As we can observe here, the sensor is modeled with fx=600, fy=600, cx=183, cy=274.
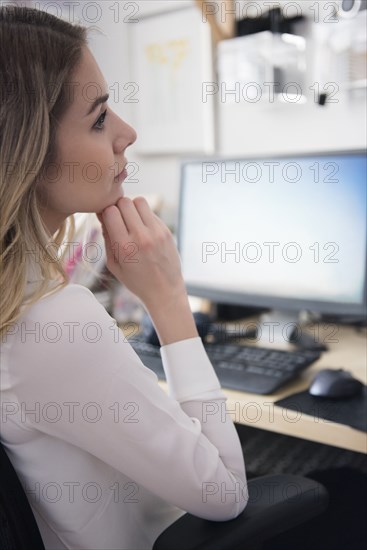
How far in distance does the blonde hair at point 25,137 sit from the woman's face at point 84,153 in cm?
2

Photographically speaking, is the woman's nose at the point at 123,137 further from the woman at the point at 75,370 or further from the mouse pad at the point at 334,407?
the mouse pad at the point at 334,407

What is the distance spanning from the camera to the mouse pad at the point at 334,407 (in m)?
0.92

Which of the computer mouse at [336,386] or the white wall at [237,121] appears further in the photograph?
the white wall at [237,121]

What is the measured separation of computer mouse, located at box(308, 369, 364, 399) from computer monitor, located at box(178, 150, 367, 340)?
10.6 inches

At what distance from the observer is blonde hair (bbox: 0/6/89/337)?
712 mm

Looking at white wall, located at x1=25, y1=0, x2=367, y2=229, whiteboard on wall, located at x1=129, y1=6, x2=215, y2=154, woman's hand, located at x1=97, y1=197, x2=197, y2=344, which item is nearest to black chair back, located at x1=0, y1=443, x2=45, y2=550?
woman's hand, located at x1=97, y1=197, x2=197, y2=344

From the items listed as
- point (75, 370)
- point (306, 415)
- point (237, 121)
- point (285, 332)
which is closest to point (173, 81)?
point (237, 121)

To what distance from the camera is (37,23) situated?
2.53ft

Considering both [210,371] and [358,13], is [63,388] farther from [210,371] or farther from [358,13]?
[358,13]

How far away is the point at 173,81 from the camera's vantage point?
189 centimetres

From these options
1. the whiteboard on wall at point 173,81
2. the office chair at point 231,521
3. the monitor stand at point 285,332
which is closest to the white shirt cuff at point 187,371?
the office chair at point 231,521

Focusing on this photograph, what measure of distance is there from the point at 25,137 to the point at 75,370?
0.93 feet

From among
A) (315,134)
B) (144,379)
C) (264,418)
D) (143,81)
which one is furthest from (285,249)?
(143,81)

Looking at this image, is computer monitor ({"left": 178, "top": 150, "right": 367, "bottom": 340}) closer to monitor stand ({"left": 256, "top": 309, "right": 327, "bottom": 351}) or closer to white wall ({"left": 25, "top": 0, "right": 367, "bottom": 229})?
monitor stand ({"left": 256, "top": 309, "right": 327, "bottom": 351})
